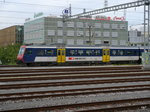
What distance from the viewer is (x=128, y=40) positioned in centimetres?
9588

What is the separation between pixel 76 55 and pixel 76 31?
174 feet

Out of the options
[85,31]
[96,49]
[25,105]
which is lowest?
[25,105]

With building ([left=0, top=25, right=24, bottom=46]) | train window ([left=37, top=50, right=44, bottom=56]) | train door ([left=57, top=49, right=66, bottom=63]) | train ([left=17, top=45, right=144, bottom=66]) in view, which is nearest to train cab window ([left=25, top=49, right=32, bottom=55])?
train ([left=17, top=45, right=144, bottom=66])

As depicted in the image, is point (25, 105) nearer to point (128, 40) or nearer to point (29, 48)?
point (29, 48)

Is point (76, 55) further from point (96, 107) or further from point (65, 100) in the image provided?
point (96, 107)

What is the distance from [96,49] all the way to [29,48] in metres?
9.38

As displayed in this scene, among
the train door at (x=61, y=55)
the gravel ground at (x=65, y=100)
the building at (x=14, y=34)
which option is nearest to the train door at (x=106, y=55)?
the train door at (x=61, y=55)

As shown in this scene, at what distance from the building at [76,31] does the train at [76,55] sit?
41.0 metres

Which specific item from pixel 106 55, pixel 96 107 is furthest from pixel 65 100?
pixel 106 55

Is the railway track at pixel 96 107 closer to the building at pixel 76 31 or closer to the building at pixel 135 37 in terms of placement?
the building at pixel 76 31

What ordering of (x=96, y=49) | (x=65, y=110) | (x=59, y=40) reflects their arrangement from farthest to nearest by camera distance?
(x=59, y=40)
(x=96, y=49)
(x=65, y=110)

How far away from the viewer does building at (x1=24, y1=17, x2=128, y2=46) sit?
79375 mm

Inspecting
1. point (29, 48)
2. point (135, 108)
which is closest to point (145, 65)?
point (29, 48)

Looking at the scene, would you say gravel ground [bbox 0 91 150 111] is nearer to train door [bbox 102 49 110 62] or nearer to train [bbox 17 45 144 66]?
train [bbox 17 45 144 66]
